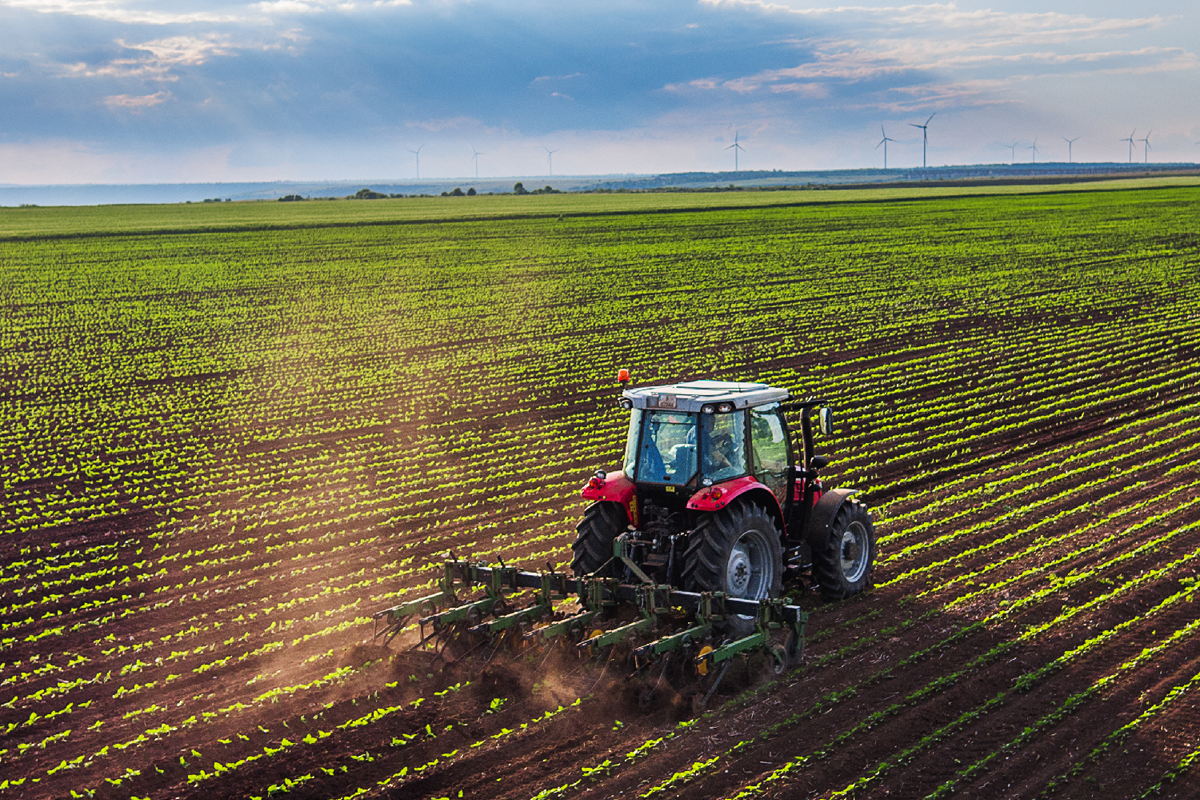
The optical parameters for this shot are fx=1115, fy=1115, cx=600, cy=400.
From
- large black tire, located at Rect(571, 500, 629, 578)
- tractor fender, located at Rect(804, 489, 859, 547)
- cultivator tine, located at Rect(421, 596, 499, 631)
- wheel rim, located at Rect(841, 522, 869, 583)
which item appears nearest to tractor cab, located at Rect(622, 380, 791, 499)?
large black tire, located at Rect(571, 500, 629, 578)

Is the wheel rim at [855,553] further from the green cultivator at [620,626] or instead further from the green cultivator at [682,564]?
the green cultivator at [620,626]

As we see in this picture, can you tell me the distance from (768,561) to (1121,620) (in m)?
Result: 3.55

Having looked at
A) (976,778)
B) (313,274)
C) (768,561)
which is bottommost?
(976,778)

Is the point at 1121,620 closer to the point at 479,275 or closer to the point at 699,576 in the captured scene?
the point at 699,576

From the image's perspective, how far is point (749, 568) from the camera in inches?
410

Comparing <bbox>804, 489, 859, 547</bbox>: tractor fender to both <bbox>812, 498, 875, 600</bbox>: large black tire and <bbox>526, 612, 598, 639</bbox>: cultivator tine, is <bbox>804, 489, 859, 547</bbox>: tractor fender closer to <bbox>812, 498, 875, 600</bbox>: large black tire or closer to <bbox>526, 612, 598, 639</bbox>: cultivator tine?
<bbox>812, 498, 875, 600</bbox>: large black tire

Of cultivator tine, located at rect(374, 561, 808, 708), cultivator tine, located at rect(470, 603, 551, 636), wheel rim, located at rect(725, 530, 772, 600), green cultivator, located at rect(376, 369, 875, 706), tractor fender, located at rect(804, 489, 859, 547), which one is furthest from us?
tractor fender, located at rect(804, 489, 859, 547)

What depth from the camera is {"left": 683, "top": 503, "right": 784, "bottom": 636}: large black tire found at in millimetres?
9750

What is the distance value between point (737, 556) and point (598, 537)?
1297mm

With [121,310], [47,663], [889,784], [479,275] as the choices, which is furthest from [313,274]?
[889,784]

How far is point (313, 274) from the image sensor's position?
154ft

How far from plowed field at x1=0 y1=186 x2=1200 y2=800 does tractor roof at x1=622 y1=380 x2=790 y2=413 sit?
7.45 feet

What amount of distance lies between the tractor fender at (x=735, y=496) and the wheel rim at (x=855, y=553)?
939mm

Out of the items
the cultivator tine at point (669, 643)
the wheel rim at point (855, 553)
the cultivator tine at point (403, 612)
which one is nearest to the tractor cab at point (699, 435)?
the wheel rim at point (855, 553)
